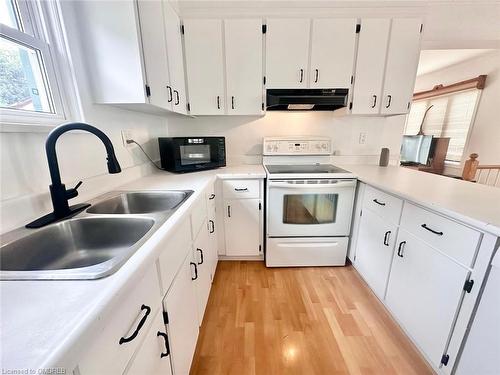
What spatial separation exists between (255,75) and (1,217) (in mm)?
1858

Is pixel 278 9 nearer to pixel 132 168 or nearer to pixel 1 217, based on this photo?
pixel 132 168

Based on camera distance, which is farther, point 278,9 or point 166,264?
point 278,9

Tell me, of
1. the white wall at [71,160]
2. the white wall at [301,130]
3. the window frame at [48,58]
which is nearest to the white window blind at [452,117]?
the white wall at [301,130]

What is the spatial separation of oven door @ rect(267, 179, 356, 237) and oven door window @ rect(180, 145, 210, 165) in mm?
674

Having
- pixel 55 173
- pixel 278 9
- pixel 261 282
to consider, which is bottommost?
Result: pixel 261 282

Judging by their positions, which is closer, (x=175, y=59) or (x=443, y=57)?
(x=175, y=59)

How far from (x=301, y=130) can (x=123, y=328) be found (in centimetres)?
221

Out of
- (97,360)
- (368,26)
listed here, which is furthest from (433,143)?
(97,360)

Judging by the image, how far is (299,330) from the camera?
1.36 metres

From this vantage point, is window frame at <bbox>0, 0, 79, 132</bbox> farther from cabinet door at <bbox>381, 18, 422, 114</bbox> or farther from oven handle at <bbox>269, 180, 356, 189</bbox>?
cabinet door at <bbox>381, 18, 422, 114</bbox>

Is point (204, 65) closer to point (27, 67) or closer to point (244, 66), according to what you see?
point (244, 66)

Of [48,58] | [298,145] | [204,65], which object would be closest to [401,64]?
[298,145]

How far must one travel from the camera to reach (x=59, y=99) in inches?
41.3

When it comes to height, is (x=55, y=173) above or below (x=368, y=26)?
below
